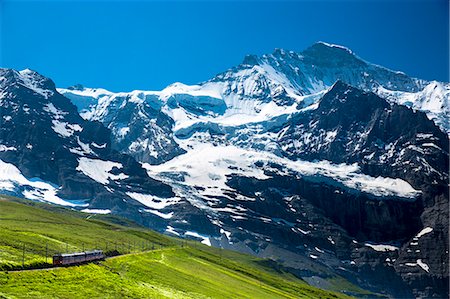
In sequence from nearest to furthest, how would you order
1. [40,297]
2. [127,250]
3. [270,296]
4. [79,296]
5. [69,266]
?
1. [40,297]
2. [79,296]
3. [69,266]
4. [270,296]
5. [127,250]

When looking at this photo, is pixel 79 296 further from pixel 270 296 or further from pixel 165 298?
pixel 270 296

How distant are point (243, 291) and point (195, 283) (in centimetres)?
2332

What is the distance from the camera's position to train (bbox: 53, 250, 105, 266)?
342 ft

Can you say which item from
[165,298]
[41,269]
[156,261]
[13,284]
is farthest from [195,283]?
[13,284]

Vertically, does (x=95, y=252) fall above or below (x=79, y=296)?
above

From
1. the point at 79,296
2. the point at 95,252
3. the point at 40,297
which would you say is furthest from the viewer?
the point at 95,252

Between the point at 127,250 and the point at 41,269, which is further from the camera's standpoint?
the point at 127,250

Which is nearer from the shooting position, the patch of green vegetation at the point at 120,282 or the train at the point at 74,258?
the patch of green vegetation at the point at 120,282

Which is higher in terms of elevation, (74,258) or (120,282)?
(74,258)

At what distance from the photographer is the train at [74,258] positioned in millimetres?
104312

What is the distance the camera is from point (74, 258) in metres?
111

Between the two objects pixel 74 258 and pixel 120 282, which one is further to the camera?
pixel 74 258

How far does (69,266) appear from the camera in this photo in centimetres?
10638

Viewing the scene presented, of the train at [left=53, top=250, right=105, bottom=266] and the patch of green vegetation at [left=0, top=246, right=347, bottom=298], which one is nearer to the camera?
the patch of green vegetation at [left=0, top=246, right=347, bottom=298]
